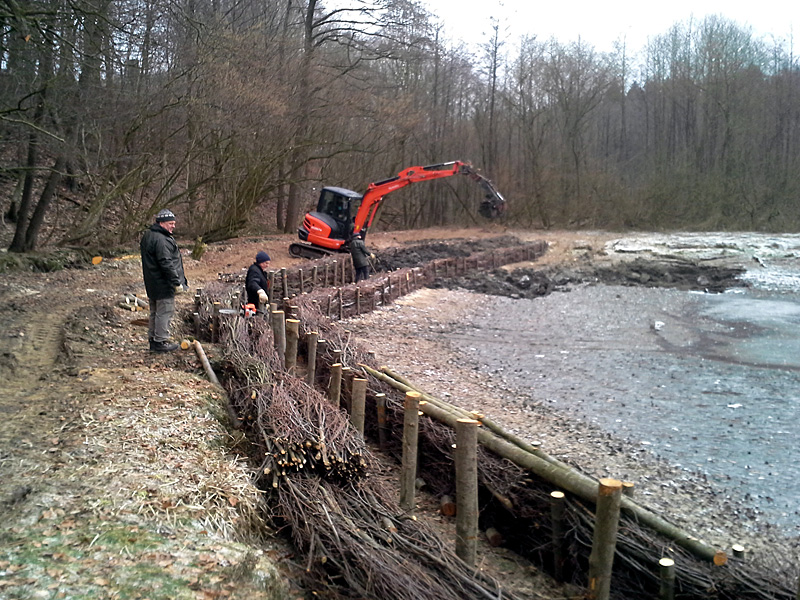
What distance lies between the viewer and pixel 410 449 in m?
5.73

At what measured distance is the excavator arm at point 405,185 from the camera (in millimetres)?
20344

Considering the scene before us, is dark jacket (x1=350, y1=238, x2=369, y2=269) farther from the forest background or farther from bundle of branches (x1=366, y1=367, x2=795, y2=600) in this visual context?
bundle of branches (x1=366, y1=367, x2=795, y2=600)

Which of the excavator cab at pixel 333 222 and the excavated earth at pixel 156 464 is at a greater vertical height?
the excavator cab at pixel 333 222

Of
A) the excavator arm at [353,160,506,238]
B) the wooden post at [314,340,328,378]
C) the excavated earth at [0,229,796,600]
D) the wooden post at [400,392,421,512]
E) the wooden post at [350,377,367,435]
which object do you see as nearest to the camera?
the excavated earth at [0,229,796,600]

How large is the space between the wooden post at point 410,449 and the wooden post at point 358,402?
1119 mm

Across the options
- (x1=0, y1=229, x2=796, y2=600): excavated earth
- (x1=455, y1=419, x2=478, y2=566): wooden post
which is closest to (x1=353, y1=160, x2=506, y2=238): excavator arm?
(x1=0, y1=229, x2=796, y2=600): excavated earth

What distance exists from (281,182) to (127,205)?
23.8ft

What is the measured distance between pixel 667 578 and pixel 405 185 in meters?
18.4

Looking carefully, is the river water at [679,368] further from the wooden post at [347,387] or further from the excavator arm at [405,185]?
the excavator arm at [405,185]

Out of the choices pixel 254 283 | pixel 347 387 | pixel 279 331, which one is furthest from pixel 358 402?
pixel 254 283

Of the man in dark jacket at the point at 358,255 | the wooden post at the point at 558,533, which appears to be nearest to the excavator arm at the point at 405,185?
the man in dark jacket at the point at 358,255

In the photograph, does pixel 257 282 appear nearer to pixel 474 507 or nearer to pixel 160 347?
pixel 160 347

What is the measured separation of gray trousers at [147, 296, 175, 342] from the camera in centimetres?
781

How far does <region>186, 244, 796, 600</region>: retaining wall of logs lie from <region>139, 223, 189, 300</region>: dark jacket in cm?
87
